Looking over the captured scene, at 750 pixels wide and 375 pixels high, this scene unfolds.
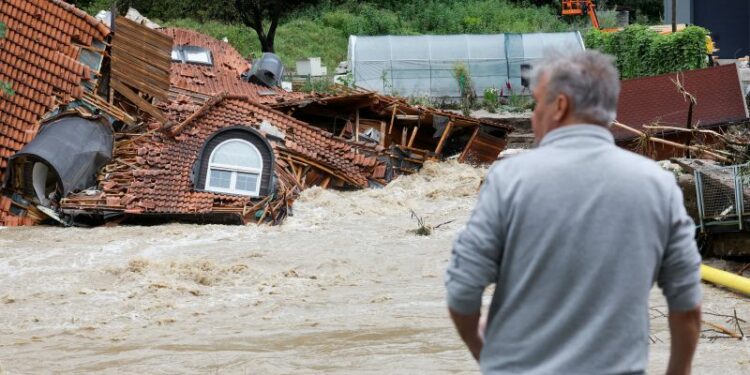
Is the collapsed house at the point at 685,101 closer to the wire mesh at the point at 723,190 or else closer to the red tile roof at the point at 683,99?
the red tile roof at the point at 683,99

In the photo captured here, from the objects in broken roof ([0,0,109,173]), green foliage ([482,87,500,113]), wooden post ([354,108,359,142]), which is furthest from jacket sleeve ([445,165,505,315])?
green foliage ([482,87,500,113])

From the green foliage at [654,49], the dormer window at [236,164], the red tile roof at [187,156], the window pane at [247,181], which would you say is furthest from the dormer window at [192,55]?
the green foliage at [654,49]

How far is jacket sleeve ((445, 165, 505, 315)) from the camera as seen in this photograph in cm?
320

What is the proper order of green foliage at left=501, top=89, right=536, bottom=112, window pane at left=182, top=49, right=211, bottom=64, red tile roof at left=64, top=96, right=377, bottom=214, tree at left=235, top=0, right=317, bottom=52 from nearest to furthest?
red tile roof at left=64, top=96, right=377, bottom=214
window pane at left=182, top=49, right=211, bottom=64
green foliage at left=501, top=89, right=536, bottom=112
tree at left=235, top=0, right=317, bottom=52

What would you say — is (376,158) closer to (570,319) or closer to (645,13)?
(570,319)

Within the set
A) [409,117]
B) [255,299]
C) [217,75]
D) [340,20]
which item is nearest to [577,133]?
[255,299]

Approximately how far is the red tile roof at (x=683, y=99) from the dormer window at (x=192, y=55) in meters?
12.9

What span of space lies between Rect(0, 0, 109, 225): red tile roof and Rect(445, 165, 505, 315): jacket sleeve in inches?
755

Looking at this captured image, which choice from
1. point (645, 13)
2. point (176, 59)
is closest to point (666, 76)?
point (176, 59)

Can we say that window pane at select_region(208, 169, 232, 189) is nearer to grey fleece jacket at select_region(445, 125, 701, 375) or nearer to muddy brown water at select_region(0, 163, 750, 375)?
muddy brown water at select_region(0, 163, 750, 375)

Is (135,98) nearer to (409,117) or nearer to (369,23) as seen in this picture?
(409,117)

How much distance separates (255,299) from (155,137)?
8.96m

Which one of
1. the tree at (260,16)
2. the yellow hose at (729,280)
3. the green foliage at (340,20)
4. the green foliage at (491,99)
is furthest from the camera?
the green foliage at (340,20)

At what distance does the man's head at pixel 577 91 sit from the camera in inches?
131
